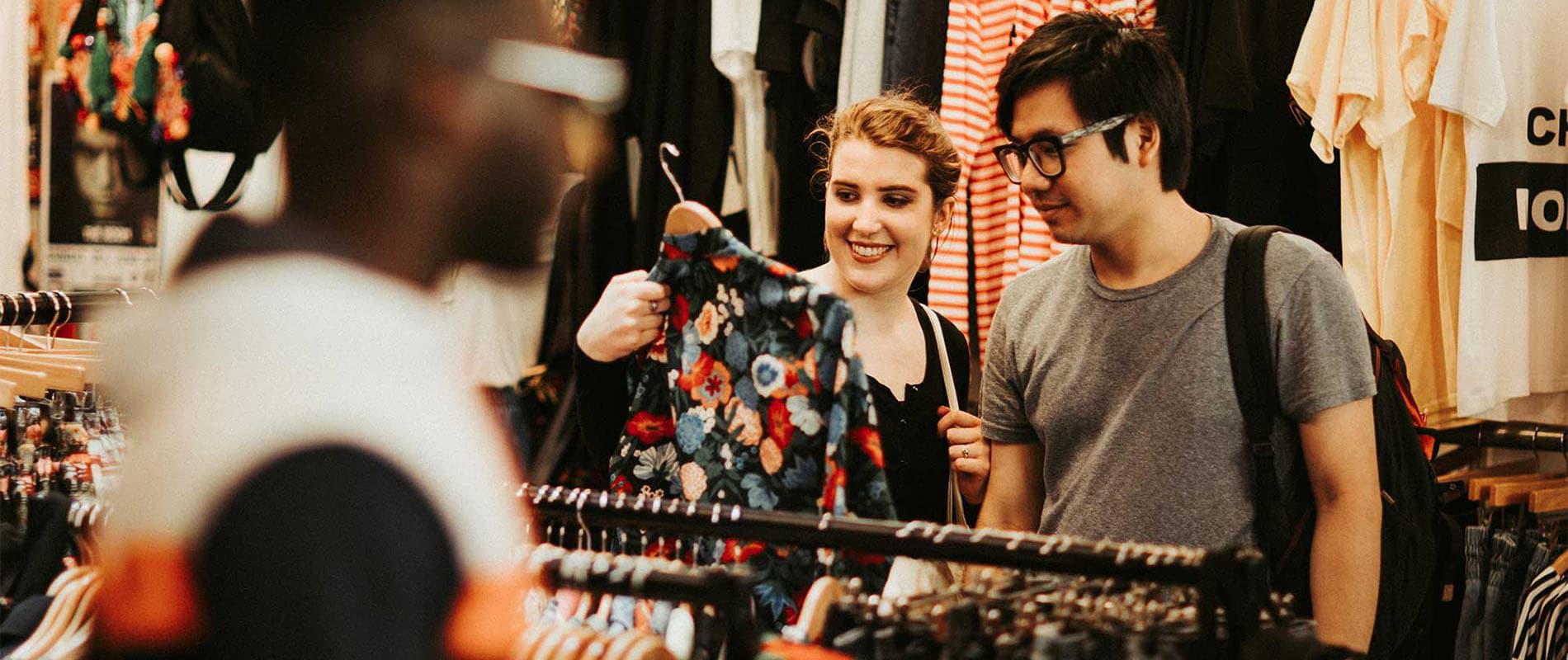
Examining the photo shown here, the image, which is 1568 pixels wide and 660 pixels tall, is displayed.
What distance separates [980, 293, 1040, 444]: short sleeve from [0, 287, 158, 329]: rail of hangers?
55.0 inches

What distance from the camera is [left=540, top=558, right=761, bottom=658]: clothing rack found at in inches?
39.5

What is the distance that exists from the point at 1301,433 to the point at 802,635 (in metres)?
0.92

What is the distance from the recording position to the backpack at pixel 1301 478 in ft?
5.94

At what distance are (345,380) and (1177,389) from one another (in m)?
1.45

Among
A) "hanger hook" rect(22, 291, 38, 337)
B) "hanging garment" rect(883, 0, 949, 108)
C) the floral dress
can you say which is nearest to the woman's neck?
the floral dress

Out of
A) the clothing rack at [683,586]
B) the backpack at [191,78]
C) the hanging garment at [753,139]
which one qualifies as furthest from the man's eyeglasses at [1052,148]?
the backpack at [191,78]

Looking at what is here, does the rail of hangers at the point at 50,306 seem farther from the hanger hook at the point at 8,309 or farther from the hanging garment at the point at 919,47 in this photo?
the hanging garment at the point at 919,47

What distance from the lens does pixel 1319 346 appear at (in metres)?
1.76

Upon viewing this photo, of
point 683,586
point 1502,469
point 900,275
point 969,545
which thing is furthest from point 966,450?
point 1502,469

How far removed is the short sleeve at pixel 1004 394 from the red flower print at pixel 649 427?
578 mm

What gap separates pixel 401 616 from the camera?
0.62m

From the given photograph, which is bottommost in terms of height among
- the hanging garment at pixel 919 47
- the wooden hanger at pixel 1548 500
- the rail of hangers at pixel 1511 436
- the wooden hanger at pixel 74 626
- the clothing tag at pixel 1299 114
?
the wooden hanger at pixel 74 626

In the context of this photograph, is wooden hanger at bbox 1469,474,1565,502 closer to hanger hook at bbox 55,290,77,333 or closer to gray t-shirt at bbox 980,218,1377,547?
gray t-shirt at bbox 980,218,1377,547

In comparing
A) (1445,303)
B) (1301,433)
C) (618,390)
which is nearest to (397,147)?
(618,390)
